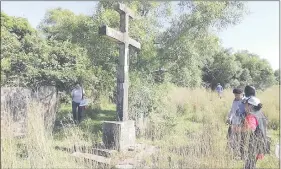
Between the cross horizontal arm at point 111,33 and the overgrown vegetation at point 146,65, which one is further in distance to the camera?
the overgrown vegetation at point 146,65

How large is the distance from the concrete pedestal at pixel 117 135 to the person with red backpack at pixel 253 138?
2348mm

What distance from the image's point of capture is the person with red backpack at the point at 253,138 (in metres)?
5.24

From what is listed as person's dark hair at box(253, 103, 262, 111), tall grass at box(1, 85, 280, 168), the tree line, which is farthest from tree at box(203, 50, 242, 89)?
→ person's dark hair at box(253, 103, 262, 111)

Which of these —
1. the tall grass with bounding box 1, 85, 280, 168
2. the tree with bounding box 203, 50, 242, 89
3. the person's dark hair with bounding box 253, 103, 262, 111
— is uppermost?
the tree with bounding box 203, 50, 242, 89

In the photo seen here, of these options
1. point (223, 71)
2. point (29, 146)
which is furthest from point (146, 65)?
point (223, 71)

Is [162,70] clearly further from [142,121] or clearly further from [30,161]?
[30,161]

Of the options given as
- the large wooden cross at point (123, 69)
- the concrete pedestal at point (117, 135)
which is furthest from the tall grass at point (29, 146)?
the large wooden cross at point (123, 69)

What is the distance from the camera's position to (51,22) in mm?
31922

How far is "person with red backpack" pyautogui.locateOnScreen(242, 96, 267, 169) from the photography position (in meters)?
5.24

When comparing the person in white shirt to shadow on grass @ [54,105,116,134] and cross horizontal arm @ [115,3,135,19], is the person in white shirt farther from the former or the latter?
cross horizontal arm @ [115,3,135,19]

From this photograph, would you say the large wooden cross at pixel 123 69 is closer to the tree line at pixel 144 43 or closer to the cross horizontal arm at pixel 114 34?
the cross horizontal arm at pixel 114 34

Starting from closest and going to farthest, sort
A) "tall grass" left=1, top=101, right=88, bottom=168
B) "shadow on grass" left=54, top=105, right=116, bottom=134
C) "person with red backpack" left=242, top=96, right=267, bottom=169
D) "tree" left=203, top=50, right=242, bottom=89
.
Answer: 1. "tall grass" left=1, top=101, right=88, bottom=168
2. "person with red backpack" left=242, top=96, right=267, bottom=169
3. "shadow on grass" left=54, top=105, right=116, bottom=134
4. "tree" left=203, top=50, right=242, bottom=89

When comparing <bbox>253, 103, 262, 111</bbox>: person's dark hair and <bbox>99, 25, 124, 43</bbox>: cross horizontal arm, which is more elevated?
<bbox>99, 25, 124, 43</bbox>: cross horizontal arm

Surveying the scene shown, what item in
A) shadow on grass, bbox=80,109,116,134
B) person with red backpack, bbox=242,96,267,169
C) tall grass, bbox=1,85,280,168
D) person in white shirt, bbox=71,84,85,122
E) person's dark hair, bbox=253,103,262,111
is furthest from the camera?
person in white shirt, bbox=71,84,85,122
